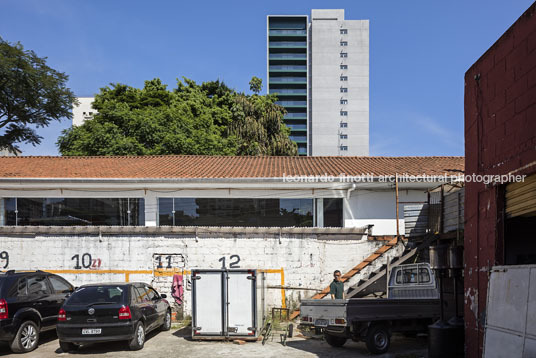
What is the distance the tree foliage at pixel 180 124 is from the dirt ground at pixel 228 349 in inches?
683

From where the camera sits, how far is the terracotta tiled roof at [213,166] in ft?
59.9

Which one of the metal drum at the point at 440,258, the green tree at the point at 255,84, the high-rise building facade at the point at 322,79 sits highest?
the high-rise building facade at the point at 322,79

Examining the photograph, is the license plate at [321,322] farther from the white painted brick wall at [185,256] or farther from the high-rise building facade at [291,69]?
the high-rise building facade at [291,69]

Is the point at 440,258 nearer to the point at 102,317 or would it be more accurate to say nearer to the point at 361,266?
the point at 361,266

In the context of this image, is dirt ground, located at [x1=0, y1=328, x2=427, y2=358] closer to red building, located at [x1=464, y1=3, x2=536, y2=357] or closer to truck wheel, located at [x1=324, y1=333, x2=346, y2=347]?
truck wheel, located at [x1=324, y1=333, x2=346, y2=347]

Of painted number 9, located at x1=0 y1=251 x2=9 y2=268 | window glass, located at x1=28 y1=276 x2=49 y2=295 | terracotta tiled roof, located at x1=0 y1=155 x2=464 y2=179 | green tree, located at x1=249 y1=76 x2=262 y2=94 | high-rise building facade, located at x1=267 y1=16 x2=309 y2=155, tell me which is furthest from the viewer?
high-rise building facade, located at x1=267 y1=16 x2=309 y2=155

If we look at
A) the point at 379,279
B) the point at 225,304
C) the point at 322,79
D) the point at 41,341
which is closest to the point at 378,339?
the point at 225,304

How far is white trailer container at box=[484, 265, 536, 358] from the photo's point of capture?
19.4 ft

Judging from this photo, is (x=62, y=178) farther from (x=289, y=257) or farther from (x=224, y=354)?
(x=224, y=354)

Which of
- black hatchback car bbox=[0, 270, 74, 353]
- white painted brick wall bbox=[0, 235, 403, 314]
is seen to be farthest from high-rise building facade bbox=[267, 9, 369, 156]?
black hatchback car bbox=[0, 270, 74, 353]

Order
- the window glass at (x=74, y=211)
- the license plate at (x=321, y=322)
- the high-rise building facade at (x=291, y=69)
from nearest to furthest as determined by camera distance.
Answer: the license plate at (x=321, y=322) → the window glass at (x=74, y=211) → the high-rise building facade at (x=291, y=69)

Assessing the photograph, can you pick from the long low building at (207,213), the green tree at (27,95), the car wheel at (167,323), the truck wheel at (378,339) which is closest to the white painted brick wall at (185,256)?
the long low building at (207,213)

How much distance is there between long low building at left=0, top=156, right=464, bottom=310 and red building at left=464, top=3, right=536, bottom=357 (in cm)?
618

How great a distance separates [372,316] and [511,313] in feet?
13.7
